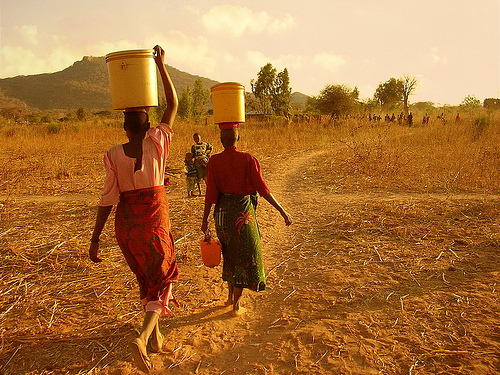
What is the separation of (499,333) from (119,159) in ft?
8.47

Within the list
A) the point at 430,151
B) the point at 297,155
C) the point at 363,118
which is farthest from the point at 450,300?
the point at 363,118

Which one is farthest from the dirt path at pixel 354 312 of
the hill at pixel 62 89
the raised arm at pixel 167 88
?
the hill at pixel 62 89

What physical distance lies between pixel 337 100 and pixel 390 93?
53.3ft

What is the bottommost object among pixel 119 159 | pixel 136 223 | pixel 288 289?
pixel 288 289

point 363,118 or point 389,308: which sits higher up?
point 363,118

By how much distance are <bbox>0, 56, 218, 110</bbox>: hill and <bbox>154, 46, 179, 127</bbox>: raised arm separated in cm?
8527

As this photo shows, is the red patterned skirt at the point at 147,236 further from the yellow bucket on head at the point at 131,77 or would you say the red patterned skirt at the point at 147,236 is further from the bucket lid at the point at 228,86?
the bucket lid at the point at 228,86

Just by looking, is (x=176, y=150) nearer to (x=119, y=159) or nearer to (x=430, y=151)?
(x=430, y=151)

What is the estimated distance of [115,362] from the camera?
2209 millimetres

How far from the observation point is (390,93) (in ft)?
131

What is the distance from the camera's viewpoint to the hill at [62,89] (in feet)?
265

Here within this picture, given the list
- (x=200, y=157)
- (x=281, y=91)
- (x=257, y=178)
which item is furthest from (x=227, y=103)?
(x=281, y=91)

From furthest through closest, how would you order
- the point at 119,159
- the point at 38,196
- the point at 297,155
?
the point at 297,155 < the point at 38,196 < the point at 119,159

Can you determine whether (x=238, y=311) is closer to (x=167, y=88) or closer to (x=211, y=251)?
(x=211, y=251)
